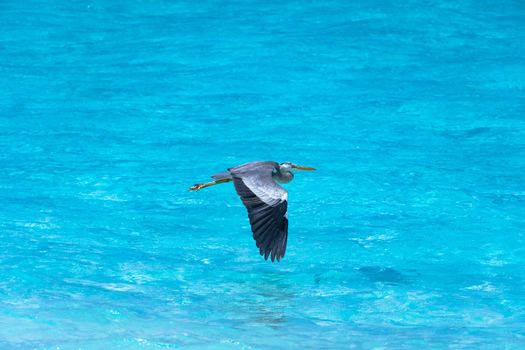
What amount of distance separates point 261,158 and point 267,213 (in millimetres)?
4620

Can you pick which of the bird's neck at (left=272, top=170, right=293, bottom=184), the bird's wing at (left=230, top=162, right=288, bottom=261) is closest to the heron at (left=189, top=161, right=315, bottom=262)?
the bird's wing at (left=230, top=162, right=288, bottom=261)

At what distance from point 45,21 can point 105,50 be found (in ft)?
6.08

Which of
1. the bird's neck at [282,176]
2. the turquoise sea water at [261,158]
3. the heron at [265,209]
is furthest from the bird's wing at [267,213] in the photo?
the bird's neck at [282,176]

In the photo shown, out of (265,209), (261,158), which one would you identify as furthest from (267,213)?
(261,158)

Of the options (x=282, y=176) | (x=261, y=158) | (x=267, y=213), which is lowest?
(x=267, y=213)

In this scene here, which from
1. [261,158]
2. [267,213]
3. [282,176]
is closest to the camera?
[267,213]

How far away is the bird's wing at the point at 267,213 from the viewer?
22.1 ft

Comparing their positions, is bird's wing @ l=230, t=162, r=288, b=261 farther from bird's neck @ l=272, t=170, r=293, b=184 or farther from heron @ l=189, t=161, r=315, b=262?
bird's neck @ l=272, t=170, r=293, b=184

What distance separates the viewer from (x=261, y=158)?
37.5 ft

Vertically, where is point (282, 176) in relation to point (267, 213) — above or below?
above

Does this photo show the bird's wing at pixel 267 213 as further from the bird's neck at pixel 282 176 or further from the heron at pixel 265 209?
the bird's neck at pixel 282 176

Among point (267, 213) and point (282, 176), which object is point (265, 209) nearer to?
point (267, 213)

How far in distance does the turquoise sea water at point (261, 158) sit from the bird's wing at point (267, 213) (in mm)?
710

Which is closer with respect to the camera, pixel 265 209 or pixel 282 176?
pixel 265 209
